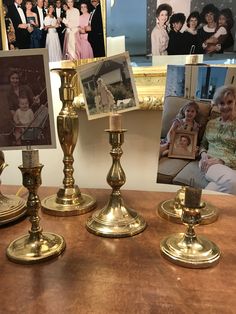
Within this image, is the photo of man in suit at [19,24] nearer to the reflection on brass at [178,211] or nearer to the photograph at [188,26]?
the photograph at [188,26]

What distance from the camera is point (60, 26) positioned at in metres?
0.74

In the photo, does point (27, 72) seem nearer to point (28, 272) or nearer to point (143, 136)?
point (28, 272)

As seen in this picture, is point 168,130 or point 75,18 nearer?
point 168,130

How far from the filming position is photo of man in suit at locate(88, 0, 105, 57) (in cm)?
72

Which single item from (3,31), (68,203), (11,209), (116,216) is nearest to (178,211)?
(116,216)

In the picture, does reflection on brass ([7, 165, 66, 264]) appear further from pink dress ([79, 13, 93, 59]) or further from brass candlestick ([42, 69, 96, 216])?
pink dress ([79, 13, 93, 59])

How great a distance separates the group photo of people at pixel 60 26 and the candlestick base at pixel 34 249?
398 millimetres

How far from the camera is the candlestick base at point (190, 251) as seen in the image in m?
0.56

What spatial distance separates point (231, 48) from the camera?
2.33 ft

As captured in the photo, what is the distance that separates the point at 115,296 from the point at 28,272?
0.51 ft

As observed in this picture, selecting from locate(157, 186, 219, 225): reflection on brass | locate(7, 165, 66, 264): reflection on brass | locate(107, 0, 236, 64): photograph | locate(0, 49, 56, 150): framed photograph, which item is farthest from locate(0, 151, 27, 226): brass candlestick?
locate(107, 0, 236, 64): photograph

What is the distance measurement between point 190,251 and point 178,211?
174 mm

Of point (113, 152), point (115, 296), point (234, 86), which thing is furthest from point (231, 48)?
point (115, 296)

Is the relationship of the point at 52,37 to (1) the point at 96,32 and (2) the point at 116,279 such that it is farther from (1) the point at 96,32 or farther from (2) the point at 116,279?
(2) the point at 116,279
